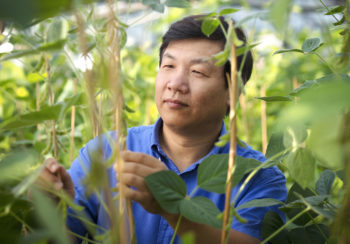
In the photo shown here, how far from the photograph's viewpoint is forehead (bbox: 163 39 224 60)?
86cm

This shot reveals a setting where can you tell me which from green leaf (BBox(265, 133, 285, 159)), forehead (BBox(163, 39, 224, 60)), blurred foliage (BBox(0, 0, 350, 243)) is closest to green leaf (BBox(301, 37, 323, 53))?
blurred foliage (BBox(0, 0, 350, 243))

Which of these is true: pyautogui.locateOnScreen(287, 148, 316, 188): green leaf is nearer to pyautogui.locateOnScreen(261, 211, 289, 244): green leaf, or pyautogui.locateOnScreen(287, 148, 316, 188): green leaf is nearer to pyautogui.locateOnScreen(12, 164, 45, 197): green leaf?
pyautogui.locateOnScreen(261, 211, 289, 244): green leaf

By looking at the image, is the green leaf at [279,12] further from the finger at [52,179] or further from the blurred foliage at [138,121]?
the finger at [52,179]

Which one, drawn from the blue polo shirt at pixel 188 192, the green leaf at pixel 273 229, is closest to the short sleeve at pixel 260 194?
the blue polo shirt at pixel 188 192

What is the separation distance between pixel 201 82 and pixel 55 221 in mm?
598

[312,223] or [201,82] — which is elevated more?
[201,82]

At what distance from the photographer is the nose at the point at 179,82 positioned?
820 mm

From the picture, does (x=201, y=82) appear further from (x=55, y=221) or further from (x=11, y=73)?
(x=11, y=73)

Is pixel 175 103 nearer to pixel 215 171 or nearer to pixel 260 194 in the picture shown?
pixel 260 194

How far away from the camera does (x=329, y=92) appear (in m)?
0.27

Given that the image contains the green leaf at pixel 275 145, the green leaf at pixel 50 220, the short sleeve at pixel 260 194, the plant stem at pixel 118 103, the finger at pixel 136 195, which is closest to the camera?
the green leaf at pixel 50 220

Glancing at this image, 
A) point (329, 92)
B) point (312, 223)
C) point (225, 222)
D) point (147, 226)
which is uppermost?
point (329, 92)

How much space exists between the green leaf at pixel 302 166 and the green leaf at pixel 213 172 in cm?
8

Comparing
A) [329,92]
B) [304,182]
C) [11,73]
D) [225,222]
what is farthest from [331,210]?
[11,73]
